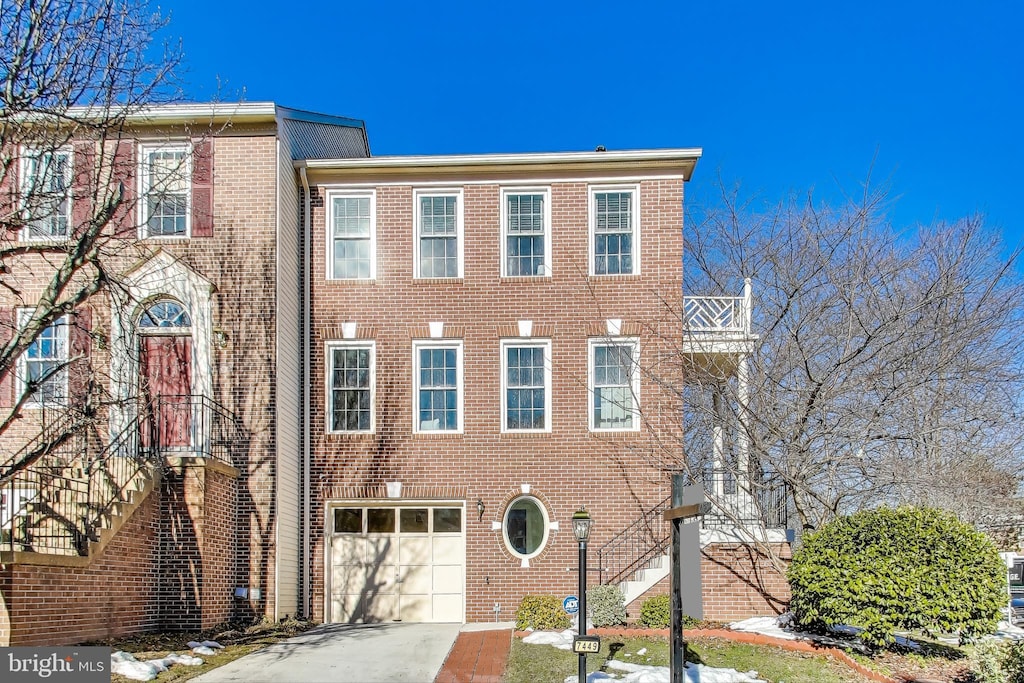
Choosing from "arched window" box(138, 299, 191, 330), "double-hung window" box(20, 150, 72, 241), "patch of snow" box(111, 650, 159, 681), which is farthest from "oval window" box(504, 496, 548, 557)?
"double-hung window" box(20, 150, 72, 241)

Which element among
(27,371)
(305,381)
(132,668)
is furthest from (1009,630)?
(27,371)

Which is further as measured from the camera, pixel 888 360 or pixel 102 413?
pixel 888 360

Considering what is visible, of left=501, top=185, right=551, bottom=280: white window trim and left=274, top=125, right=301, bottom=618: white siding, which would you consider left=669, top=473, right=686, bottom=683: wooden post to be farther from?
left=501, top=185, right=551, bottom=280: white window trim

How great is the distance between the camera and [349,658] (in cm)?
1302

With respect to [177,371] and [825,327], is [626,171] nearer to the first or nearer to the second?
[825,327]


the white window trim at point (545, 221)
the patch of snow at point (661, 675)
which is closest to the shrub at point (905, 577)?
the patch of snow at point (661, 675)

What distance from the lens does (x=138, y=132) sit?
16625 mm

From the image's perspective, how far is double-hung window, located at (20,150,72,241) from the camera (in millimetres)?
10906

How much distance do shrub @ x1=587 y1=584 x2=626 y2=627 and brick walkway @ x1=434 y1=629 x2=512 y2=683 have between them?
1.39m

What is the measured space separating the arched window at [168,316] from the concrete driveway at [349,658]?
582cm

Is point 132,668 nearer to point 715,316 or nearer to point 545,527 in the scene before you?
point 545,527

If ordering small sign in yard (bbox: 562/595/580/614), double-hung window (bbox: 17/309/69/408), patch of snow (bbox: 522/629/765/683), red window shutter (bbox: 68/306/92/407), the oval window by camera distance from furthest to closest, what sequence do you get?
the oval window, double-hung window (bbox: 17/309/69/408), red window shutter (bbox: 68/306/92/407), small sign in yard (bbox: 562/595/580/614), patch of snow (bbox: 522/629/765/683)

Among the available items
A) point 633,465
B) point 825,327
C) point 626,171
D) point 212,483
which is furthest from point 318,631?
point 825,327

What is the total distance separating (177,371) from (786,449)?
10574mm
